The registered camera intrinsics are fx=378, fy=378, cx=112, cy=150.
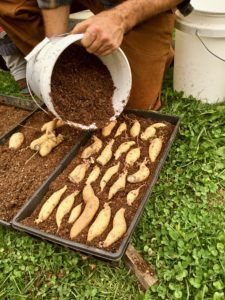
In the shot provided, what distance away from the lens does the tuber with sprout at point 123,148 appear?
5.61 ft

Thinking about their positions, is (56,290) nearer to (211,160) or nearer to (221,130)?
(211,160)

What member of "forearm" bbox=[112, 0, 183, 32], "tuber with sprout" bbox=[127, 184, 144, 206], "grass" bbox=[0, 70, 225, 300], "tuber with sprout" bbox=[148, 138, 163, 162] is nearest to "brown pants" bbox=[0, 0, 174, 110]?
"forearm" bbox=[112, 0, 183, 32]

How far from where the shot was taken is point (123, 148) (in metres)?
1.73

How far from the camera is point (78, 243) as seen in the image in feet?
4.27

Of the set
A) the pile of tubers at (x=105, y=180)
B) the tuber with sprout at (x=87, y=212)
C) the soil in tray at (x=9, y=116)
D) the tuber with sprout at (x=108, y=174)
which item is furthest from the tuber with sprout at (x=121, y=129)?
the soil in tray at (x=9, y=116)

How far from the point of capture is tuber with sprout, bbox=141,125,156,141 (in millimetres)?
1777

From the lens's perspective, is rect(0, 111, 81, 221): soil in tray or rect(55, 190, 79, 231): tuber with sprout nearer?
rect(55, 190, 79, 231): tuber with sprout

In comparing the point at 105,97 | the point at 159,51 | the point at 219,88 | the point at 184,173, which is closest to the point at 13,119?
the point at 105,97

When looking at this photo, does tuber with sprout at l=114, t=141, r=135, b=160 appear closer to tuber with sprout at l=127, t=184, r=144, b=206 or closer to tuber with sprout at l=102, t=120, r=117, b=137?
tuber with sprout at l=102, t=120, r=117, b=137

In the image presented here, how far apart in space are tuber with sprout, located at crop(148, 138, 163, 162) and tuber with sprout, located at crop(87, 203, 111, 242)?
0.36m

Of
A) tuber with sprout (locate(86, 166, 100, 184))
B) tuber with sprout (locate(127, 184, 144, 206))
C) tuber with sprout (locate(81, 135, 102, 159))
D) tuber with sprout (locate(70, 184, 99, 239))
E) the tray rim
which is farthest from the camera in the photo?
tuber with sprout (locate(81, 135, 102, 159))

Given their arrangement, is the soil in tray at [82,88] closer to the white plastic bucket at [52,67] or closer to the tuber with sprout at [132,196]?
the white plastic bucket at [52,67]

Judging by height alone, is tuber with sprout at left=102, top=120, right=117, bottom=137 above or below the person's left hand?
below

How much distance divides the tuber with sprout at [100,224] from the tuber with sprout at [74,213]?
84 millimetres
